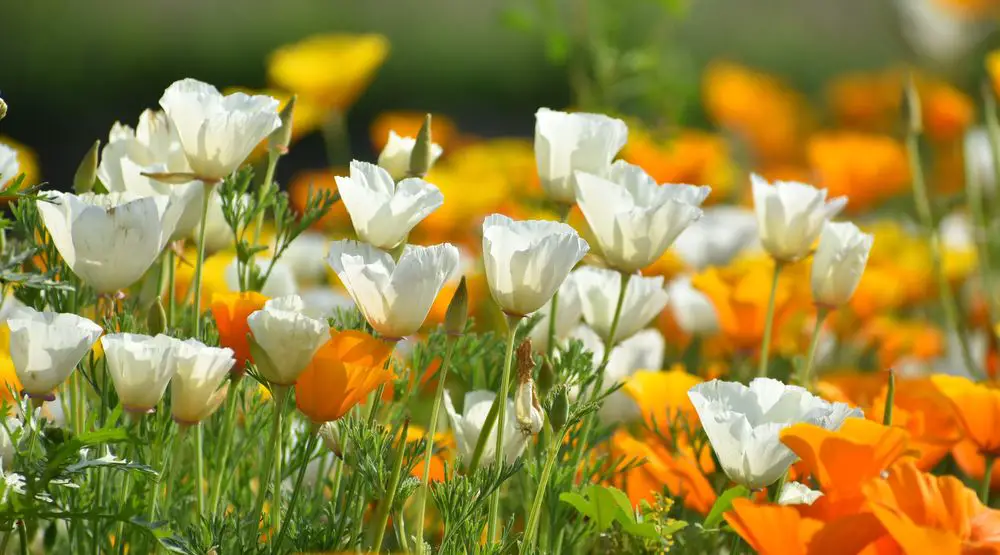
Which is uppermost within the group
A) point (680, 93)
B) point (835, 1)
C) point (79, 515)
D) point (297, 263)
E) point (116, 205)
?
point (116, 205)

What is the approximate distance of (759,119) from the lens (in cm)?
362

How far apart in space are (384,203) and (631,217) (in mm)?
203

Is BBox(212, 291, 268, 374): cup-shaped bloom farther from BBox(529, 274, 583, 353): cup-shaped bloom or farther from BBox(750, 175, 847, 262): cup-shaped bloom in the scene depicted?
BBox(750, 175, 847, 262): cup-shaped bloom

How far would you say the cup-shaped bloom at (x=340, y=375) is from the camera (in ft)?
2.68

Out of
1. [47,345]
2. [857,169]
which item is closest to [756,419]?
[47,345]

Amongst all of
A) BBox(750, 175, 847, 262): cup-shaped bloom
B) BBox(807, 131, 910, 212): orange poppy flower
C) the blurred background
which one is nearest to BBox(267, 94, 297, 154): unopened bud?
BBox(750, 175, 847, 262): cup-shaped bloom

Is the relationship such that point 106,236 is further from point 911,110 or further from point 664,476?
point 911,110

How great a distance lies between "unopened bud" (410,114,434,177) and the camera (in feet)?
3.30

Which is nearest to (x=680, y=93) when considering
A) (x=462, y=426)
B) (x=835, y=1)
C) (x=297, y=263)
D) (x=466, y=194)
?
(x=466, y=194)

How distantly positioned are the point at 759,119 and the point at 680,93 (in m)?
1.48

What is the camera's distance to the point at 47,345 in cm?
80

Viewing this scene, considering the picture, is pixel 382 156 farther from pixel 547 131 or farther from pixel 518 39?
pixel 518 39

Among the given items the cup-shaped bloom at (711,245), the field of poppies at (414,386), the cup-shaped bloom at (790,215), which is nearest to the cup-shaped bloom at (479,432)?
the field of poppies at (414,386)

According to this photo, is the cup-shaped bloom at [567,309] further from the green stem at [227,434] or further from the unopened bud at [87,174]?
the unopened bud at [87,174]
